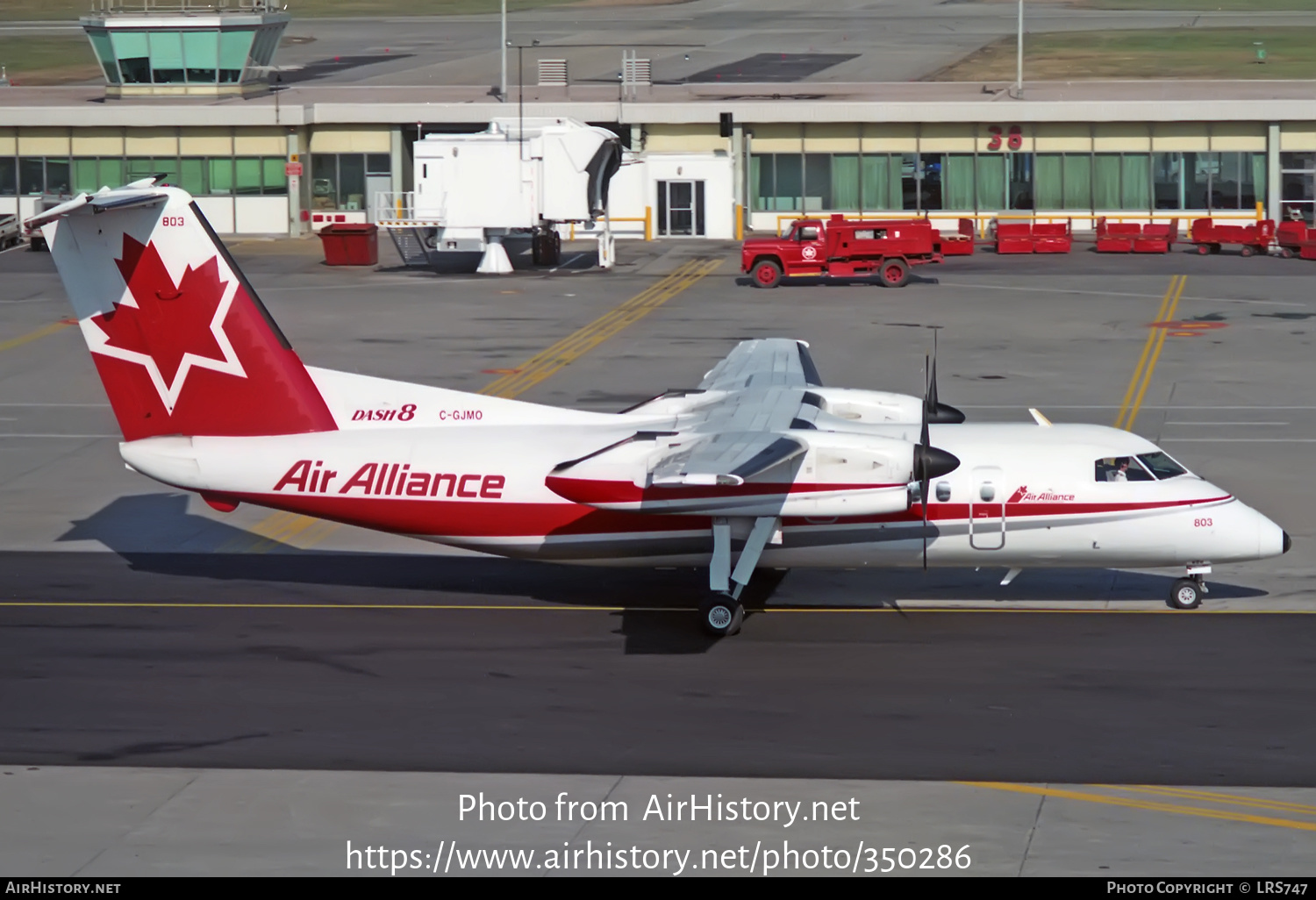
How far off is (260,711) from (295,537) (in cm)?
897

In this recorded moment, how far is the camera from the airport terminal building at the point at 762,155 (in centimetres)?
7281

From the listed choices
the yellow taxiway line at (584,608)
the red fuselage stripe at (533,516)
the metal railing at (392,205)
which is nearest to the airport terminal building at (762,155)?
the metal railing at (392,205)

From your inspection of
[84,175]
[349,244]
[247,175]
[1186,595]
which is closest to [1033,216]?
[349,244]

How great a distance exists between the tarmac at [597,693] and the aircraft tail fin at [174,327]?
284cm

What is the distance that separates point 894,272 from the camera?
191 feet

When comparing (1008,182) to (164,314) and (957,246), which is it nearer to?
(957,246)

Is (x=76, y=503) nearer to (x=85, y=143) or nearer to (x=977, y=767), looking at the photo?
(x=977, y=767)

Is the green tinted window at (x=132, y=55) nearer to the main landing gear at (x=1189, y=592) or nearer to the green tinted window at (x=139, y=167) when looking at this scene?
the green tinted window at (x=139, y=167)

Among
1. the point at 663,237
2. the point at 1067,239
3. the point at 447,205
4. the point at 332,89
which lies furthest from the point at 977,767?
the point at 332,89

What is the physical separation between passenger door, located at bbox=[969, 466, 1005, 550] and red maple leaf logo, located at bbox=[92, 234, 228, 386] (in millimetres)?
10526

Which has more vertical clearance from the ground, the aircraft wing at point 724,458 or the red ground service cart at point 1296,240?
the red ground service cart at point 1296,240

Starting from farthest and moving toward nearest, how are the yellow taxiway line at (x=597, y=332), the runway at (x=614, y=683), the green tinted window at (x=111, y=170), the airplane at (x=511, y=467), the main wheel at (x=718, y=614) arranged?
the green tinted window at (x=111, y=170)
the yellow taxiway line at (x=597, y=332)
the airplane at (x=511, y=467)
the main wheel at (x=718, y=614)
the runway at (x=614, y=683)

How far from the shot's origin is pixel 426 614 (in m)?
24.2

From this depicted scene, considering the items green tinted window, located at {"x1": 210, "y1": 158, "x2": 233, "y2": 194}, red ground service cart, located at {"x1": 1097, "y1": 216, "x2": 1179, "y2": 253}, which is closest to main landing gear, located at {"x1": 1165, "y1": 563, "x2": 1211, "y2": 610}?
red ground service cart, located at {"x1": 1097, "y1": 216, "x2": 1179, "y2": 253}
